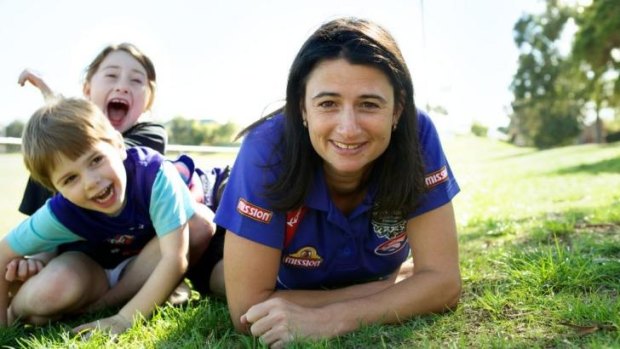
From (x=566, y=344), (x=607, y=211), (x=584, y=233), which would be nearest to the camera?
(x=566, y=344)

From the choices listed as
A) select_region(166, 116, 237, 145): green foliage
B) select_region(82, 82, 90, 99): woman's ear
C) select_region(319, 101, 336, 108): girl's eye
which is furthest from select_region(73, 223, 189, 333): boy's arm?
select_region(166, 116, 237, 145): green foliage

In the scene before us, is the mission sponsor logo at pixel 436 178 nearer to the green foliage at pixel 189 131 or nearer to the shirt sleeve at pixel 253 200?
the shirt sleeve at pixel 253 200

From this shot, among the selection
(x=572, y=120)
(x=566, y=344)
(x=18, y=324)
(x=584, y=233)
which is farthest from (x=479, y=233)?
(x=572, y=120)

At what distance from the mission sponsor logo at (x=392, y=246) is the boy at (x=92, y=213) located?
89 cm

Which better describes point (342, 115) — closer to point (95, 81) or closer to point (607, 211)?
point (95, 81)

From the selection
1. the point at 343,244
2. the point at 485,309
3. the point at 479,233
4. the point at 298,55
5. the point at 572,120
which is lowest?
the point at 572,120

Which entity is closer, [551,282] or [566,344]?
[566,344]

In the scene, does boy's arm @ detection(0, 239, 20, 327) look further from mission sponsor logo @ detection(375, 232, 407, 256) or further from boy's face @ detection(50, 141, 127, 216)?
mission sponsor logo @ detection(375, 232, 407, 256)

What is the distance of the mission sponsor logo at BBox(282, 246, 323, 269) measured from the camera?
2459 mm

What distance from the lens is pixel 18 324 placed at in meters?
2.81

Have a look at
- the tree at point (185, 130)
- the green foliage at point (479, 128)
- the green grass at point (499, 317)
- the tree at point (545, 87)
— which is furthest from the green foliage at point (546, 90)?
the green grass at point (499, 317)

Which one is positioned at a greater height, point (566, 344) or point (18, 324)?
point (566, 344)

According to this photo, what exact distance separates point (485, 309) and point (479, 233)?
224 centimetres

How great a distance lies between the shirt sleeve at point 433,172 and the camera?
2320 mm
